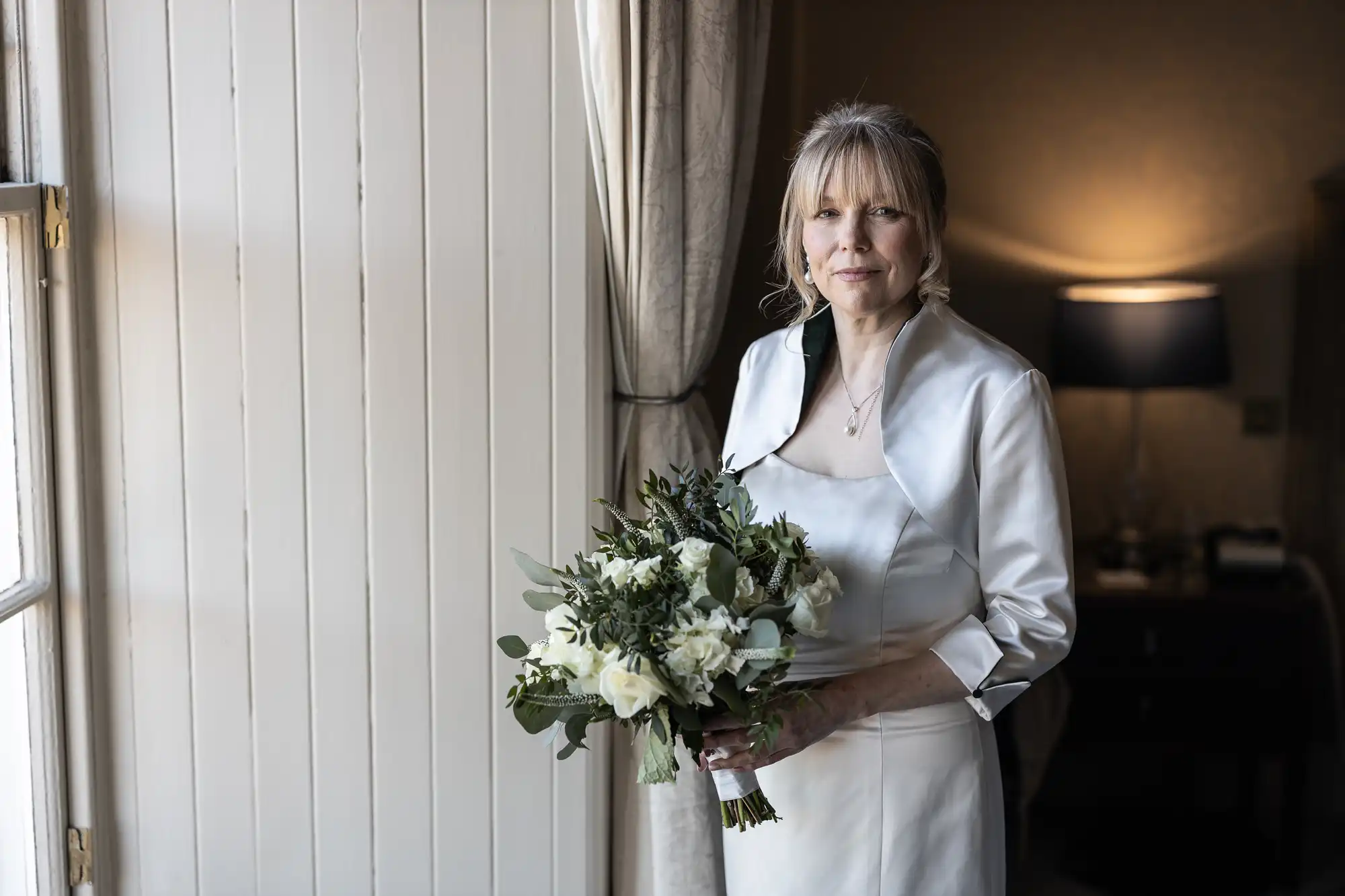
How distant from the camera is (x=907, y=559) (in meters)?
1.89

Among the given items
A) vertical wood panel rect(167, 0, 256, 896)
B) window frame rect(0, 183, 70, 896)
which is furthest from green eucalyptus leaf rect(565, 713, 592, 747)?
window frame rect(0, 183, 70, 896)

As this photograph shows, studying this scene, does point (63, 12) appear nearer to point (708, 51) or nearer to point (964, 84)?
Result: point (708, 51)

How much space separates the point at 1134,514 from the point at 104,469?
206 centimetres

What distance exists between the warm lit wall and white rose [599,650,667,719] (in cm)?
151

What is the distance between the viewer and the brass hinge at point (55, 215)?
7.48 ft

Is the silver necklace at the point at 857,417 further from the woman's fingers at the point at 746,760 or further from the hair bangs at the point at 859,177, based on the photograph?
the woman's fingers at the point at 746,760

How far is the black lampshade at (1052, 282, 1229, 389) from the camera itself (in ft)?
9.14

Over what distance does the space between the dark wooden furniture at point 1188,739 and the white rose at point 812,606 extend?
1.30 metres

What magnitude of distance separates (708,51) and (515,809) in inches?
56.2

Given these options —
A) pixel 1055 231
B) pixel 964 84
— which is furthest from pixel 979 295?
pixel 964 84

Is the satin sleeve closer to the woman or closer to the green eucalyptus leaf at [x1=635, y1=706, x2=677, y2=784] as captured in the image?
the woman

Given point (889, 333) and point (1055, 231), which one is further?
point (1055, 231)

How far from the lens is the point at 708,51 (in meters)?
2.38

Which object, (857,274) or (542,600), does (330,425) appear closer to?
(542,600)
